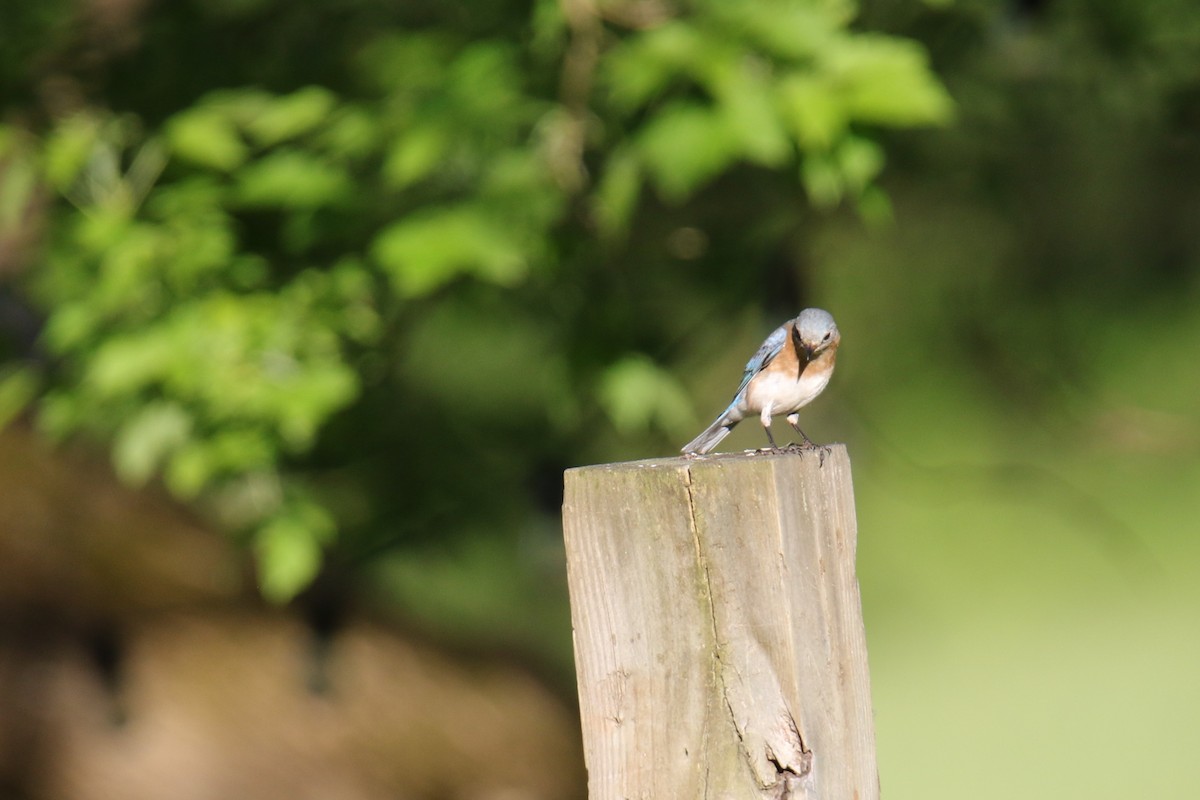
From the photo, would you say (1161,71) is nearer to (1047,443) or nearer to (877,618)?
(1047,443)

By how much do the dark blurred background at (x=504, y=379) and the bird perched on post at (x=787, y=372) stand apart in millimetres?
671

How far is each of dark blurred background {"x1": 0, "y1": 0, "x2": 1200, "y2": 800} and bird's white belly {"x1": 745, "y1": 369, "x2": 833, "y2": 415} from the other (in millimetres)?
711

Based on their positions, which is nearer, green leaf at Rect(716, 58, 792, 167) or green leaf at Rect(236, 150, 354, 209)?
green leaf at Rect(716, 58, 792, 167)

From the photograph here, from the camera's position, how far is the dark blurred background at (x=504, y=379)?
3119 millimetres

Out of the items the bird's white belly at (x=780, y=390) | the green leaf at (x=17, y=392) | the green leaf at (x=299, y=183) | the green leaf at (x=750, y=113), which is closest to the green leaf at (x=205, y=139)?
the green leaf at (x=299, y=183)

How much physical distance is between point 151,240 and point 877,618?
2667 millimetres

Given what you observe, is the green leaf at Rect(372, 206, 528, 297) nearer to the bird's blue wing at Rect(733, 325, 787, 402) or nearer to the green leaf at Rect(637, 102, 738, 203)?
the green leaf at Rect(637, 102, 738, 203)

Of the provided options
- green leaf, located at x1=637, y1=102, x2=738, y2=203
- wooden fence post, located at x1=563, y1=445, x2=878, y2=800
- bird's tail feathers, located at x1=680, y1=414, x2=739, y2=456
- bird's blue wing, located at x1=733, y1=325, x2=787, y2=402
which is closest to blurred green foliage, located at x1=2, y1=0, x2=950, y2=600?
green leaf, located at x1=637, y1=102, x2=738, y2=203

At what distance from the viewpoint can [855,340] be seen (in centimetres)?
418

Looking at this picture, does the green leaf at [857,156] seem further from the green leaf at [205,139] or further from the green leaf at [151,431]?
the green leaf at [151,431]

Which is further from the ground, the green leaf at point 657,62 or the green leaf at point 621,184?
the green leaf at point 657,62

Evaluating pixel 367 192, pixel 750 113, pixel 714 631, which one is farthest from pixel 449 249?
pixel 714 631

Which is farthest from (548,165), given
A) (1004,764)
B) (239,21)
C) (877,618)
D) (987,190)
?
(1004,764)

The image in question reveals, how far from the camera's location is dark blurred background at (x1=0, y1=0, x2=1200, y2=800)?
10.2 feet
